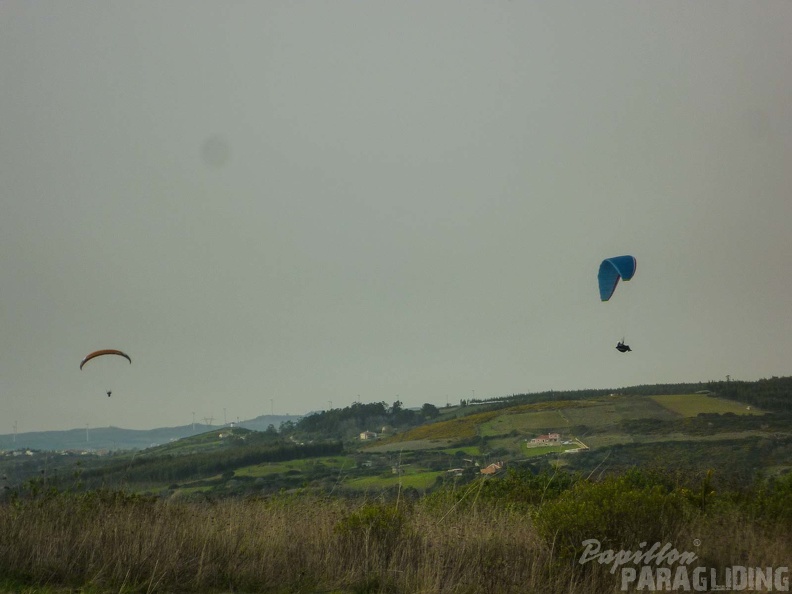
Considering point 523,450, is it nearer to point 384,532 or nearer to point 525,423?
point 525,423

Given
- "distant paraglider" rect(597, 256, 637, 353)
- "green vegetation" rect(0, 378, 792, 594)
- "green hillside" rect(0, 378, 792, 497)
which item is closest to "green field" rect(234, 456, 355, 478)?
"green hillside" rect(0, 378, 792, 497)

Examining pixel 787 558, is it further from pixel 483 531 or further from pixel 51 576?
pixel 51 576

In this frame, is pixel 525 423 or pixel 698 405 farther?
pixel 525 423

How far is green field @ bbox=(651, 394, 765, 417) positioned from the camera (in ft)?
87.5

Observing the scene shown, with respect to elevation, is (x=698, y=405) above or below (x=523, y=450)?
above

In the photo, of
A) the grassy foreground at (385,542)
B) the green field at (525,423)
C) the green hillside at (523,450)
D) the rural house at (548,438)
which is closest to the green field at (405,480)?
the green hillside at (523,450)

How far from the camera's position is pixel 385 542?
8.99 meters

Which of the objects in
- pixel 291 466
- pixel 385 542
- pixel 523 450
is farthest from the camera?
pixel 291 466

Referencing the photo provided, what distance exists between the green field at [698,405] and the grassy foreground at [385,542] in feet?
60.1

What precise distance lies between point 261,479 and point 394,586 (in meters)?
19.9

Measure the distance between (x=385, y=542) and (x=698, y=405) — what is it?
902 inches

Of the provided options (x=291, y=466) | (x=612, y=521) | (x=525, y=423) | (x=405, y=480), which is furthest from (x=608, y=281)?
(x=291, y=466)

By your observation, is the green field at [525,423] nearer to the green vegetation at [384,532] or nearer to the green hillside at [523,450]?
the green hillside at [523,450]

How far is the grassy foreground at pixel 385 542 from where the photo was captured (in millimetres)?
7988
